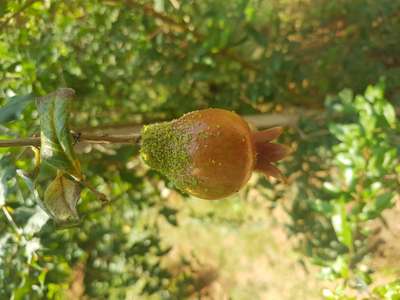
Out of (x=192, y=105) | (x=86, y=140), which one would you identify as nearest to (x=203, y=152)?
(x=86, y=140)

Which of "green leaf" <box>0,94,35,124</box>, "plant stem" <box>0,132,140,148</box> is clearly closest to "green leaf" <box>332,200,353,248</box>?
"plant stem" <box>0,132,140,148</box>

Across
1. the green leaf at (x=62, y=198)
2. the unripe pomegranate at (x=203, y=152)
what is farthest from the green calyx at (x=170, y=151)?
the green leaf at (x=62, y=198)

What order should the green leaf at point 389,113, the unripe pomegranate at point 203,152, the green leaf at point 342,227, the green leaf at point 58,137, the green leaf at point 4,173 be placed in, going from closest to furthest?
the green leaf at point 58,137, the unripe pomegranate at point 203,152, the green leaf at point 4,173, the green leaf at point 342,227, the green leaf at point 389,113

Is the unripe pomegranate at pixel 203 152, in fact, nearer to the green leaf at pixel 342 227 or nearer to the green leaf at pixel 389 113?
the green leaf at pixel 342 227

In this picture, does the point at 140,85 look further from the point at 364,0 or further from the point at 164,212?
the point at 364,0

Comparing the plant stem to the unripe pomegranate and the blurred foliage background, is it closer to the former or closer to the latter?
the unripe pomegranate

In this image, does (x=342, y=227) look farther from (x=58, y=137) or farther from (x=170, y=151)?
(x=58, y=137)

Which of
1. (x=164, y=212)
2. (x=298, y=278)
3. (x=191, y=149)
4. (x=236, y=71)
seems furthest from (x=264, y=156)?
(x=298, y=278)
